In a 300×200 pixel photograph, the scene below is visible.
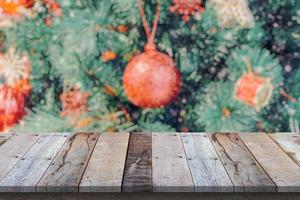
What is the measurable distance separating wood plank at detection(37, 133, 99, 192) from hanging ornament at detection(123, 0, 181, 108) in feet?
0.72

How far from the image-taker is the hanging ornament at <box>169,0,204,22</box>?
225 cm

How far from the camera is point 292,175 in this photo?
167 centimetres

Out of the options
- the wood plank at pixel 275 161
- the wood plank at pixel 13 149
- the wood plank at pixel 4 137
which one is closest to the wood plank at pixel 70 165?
the wood plank at pixel 13 149

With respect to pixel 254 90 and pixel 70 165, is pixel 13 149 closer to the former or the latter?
pixel 70 165

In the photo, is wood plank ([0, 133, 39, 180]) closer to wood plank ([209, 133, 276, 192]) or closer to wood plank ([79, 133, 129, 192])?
wood plank ([79, 133, 129, 192])

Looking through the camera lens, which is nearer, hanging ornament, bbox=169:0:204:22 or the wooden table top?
the wooden table top

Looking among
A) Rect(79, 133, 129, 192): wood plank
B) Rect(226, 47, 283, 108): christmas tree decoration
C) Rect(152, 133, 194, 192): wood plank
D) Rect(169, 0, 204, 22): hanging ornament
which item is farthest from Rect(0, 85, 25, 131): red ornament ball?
Rect(226, 47, 283, 108): christmas tree decoration

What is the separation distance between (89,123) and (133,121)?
16 centimetres

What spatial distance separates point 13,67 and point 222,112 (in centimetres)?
77

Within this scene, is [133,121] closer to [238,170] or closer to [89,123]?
[89,123]

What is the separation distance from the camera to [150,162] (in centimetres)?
181

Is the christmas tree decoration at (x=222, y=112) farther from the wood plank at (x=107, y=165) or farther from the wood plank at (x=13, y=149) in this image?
the wood plank at (x=13, y=149)

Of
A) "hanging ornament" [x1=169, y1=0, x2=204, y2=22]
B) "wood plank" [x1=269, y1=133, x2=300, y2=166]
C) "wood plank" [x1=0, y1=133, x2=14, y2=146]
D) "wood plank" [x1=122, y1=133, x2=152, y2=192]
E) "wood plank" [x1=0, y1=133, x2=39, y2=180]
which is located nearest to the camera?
"wood plank" [x1=122, y1=133, x2=152, y2=192]

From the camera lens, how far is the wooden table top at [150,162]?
157 centimetres
